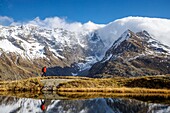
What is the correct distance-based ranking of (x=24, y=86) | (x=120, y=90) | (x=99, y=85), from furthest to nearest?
(x=99, y=85) → (x=24, y=86) → (x=120, y=90)

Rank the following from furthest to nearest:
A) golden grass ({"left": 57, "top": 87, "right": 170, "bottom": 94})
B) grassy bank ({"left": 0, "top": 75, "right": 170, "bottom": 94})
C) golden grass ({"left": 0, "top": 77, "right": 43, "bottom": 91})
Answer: golden grass ({"left": 0, "top": 77, "right": 43, "bottom": 91}), grassy bank ({"left": 0, "top": 75, "right": 170, "bottom": 94}), golden grass ({"left": 57, "top": 87, "right": 170, "bottom": 94})

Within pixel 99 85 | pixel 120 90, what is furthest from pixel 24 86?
pixel 120 90

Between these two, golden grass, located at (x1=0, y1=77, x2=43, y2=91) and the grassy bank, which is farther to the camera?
golden grass, located at (x1=0, y1=77, x2=43, y2=91)

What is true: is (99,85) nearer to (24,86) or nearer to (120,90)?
(120,90)

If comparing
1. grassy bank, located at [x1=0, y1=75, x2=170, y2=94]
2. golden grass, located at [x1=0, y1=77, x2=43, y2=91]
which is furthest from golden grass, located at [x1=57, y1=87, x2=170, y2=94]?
golden grass, located at [x1=0, y1=77, x2=43, y2=91]

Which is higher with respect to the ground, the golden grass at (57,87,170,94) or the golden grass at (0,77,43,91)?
the golden grass at (0,77,43,91)

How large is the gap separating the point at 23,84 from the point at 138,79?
3259 cm

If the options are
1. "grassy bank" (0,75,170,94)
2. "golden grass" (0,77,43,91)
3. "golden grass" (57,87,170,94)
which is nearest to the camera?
"golden grass" (57,87,170,94)

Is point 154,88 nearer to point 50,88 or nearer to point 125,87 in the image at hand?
point 125,87

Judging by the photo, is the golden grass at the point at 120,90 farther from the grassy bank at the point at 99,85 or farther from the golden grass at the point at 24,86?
the golden grass at the point at 24,86

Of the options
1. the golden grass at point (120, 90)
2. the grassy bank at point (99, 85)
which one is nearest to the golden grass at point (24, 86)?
the grassy bank at point (99, 85)

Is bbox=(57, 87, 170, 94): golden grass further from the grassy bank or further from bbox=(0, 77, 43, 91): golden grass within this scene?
bbox=(0, 77, 43, 91): golden grass

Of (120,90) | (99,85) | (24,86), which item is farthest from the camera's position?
(99,85)

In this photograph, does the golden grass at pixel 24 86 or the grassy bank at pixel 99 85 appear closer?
the grassy bank at pixel 99 85
